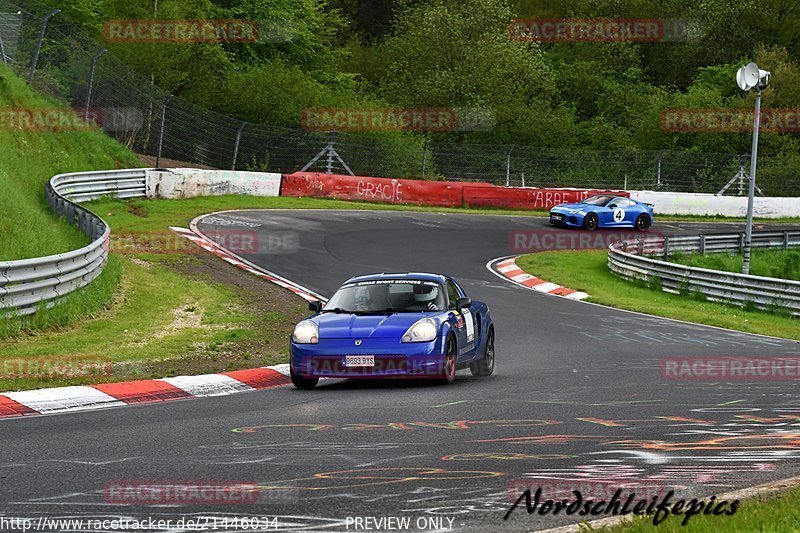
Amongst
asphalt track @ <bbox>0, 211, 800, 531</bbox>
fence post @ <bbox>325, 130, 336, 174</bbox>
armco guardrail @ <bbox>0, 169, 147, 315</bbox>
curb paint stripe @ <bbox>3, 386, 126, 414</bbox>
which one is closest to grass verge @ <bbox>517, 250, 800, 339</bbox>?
asphalt track @ <bbox>0, 211, 800, 531</bbox>

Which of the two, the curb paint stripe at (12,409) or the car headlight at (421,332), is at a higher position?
the car headlight at (421,332)

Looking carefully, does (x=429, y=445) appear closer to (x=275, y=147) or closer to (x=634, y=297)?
(x=634, y=297)

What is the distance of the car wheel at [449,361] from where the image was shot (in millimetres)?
12254

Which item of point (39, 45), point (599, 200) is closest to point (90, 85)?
point (39, 45)

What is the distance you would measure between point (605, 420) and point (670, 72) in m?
69.7

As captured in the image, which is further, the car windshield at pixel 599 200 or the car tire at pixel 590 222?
the car windshield at pixel 599 200

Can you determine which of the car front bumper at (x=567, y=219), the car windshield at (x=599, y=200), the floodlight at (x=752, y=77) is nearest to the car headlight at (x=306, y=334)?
the floodlight at (x=752, y=77)

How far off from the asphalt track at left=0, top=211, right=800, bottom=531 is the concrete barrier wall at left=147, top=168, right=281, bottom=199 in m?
21.3

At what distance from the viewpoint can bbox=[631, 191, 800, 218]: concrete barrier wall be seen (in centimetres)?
4425

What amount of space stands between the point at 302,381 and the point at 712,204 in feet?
117

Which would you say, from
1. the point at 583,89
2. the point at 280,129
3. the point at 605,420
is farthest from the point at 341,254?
the point at 583,89

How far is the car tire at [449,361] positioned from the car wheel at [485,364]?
82 centimetres

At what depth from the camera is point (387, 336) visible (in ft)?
39.6

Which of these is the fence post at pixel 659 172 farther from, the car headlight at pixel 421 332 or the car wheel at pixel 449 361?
the car headlight at pixel 421 332
